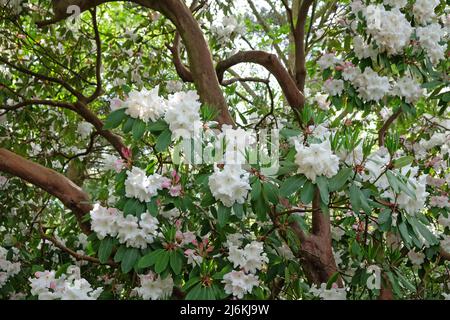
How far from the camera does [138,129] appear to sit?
1.68m

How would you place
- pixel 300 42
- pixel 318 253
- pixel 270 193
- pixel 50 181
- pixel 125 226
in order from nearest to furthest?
pixel 270 193, pixel 125 226, pixel 50 181, pixel 318 253, pixel 300 42

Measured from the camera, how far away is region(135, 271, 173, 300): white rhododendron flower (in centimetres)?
179

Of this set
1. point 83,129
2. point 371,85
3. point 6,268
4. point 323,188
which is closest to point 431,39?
point 371,85

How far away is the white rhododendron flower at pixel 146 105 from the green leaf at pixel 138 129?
0.01 metres

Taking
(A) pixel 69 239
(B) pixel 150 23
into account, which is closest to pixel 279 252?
(A) pixel 69 239

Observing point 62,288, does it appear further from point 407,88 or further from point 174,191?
point 407,88

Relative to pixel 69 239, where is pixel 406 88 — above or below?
above

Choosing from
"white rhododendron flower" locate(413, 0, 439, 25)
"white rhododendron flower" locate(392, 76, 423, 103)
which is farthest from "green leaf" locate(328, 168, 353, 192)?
"white rhododendron flower" locate(413, 0, 439, 25)

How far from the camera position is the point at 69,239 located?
9.23 feet

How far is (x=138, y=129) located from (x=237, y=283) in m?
0.57

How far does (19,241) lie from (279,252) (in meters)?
1.45

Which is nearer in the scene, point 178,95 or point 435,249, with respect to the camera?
point 178,95

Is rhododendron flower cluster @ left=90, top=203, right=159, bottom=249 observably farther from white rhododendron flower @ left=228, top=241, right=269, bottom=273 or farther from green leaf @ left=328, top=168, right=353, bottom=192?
green leaf @ left=328, top=168, right=353, bottom=192
